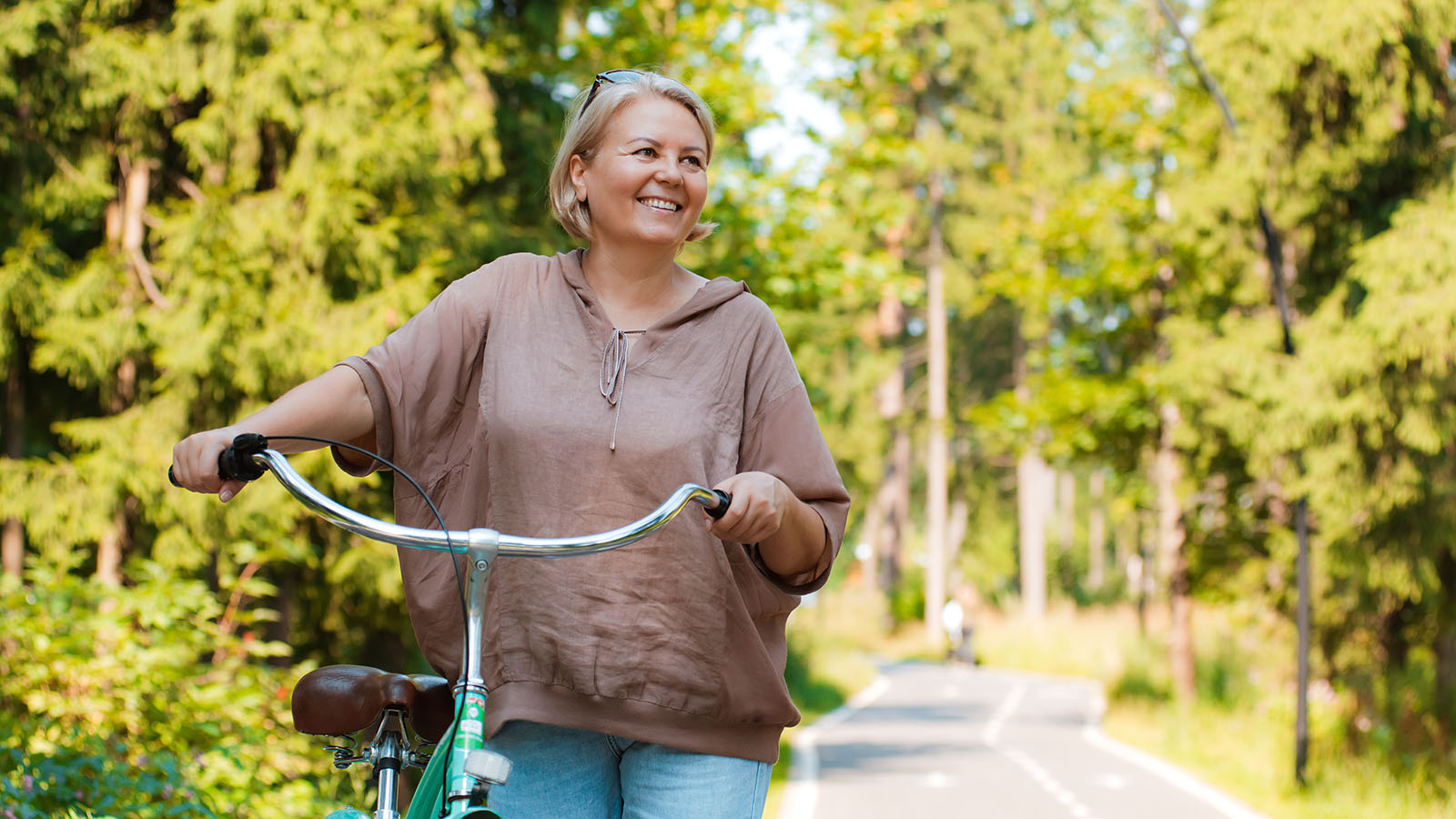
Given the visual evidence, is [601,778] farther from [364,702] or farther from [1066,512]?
[1066,512]

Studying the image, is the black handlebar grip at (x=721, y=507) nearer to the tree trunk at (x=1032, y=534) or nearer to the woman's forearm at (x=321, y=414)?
the woman's forearm at (x=321, y=414)

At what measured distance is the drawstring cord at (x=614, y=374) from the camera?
238 centimetres

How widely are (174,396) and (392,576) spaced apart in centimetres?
175

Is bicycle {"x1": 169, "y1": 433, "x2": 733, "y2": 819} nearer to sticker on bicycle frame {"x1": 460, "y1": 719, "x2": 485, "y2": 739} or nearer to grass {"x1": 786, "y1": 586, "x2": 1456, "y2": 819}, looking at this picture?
sticker on bicycle frame {"x1": 460, "y1": 719, "x2": 485, "y2": 739}

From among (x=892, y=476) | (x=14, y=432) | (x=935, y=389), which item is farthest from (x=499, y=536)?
(x=892, y=476)

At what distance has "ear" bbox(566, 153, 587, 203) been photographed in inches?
104

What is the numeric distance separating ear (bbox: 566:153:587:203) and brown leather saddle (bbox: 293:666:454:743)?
0.86 m

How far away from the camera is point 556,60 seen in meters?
12.4

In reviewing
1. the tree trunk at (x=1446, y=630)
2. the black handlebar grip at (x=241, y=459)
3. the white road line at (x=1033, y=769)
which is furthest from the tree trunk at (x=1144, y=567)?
Result: the black handlebar grip at (x=241, y=459)

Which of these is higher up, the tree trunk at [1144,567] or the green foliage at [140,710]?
the green foliage at [140,710]

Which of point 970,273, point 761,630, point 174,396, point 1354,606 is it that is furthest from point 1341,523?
point 970,273

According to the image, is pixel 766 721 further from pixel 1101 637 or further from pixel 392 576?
pixel 1101 637

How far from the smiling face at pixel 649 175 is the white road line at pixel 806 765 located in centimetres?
883

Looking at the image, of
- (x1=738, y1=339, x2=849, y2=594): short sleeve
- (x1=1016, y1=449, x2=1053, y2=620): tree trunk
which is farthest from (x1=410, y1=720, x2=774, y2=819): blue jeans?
(x1=1016, y1=449, x2=1053, y2=620): tree trunk
